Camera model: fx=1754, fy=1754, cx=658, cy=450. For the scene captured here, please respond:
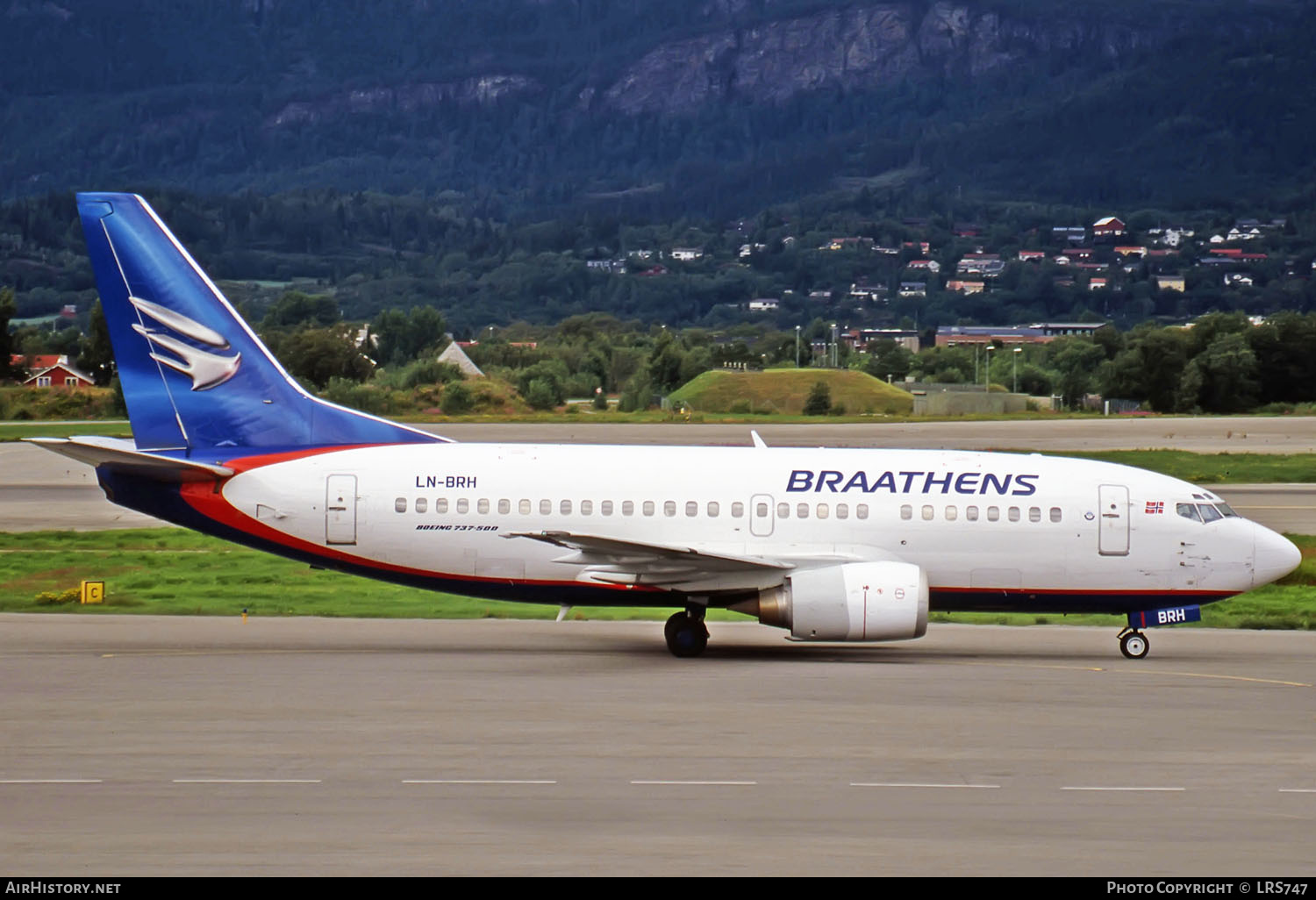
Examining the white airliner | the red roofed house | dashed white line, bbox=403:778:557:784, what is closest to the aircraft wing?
the white airliner

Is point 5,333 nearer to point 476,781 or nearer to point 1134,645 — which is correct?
point 1134,645

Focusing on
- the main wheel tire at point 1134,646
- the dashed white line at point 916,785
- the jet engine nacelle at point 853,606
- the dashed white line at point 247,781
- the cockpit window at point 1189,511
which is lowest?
the main wheel tire at point 1134,646

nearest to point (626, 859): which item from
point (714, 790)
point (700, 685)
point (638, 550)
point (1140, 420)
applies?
point (714, 790)

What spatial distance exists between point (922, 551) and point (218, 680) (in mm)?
11195

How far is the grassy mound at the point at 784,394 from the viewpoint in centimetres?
12131

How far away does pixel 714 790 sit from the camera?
17.9 meters

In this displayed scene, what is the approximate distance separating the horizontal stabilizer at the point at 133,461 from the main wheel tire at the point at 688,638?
7.70 metres

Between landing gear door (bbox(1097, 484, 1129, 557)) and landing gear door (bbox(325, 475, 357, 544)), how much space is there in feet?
39.6

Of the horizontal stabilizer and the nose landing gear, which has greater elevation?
the horizontal stabilizer

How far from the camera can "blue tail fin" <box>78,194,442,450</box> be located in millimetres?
28969

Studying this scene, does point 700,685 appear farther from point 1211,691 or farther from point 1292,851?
point 1292,851

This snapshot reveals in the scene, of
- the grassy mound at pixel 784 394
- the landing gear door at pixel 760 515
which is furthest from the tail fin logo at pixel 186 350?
the grassy mound at pixel 784 394

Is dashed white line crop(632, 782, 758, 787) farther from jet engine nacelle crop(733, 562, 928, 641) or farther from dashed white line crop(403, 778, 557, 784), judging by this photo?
jet engine nacelle crop(733, 562, 928, 641)

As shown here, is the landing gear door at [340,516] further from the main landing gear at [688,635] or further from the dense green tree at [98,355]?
the dense green tree at [98,355]
